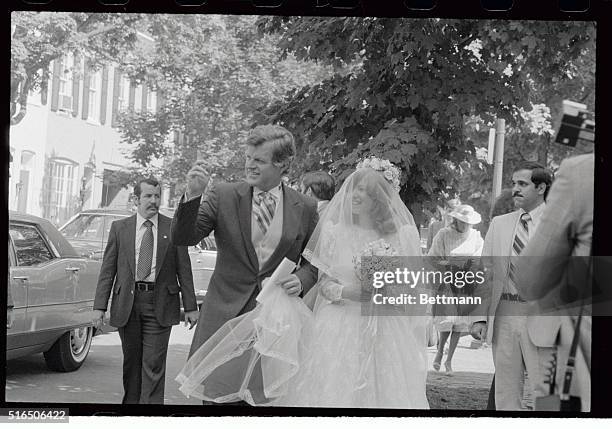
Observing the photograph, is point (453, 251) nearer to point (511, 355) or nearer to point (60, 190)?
point (511, 355)

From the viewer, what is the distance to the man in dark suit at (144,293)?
19.4 ft

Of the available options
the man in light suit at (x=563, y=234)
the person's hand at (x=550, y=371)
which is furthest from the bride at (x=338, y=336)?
the man in light suit at (x=563, y=234)

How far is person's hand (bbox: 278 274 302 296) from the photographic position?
18.0ft

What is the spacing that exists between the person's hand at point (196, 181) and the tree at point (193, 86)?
0.19 meters

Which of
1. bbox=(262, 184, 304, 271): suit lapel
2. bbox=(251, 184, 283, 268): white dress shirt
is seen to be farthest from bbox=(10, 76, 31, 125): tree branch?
bbox=(262, 184, 304, 271): suit lapel

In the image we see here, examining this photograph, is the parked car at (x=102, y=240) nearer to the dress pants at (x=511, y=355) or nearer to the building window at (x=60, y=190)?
the building window at (x=60, y=190)

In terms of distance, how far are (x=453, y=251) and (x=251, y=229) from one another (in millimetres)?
1059

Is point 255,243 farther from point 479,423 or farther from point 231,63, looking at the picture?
point 479,423

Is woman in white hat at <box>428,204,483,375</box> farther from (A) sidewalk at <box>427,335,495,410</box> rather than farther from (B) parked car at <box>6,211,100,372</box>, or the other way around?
(B) parked car at <box>6,211,100,372</box>

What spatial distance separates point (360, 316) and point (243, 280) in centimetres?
69

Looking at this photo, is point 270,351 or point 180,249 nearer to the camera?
point 270,351

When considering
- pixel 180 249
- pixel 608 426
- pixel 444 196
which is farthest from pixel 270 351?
pixel 608 426

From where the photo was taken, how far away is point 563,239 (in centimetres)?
296

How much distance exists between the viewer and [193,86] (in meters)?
5.43
